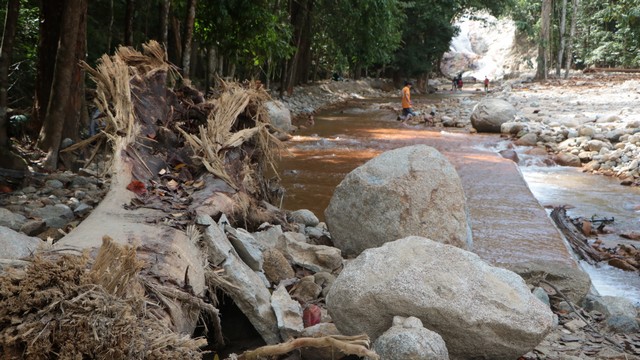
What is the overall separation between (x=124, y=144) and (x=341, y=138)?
10422mm

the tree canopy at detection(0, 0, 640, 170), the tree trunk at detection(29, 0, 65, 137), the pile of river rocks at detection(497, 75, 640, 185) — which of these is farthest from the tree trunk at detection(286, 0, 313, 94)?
the tree trunk at detection(29, 0, 65, 137)

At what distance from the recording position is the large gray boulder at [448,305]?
347 cm

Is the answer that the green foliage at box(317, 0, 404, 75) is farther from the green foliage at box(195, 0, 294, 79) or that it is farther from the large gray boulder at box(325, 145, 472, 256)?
the large gray boulder at box(325, 145, 472, 256)

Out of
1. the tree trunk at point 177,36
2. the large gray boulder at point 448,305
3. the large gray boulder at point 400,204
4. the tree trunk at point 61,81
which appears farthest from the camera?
the tree trunk at point 177,36

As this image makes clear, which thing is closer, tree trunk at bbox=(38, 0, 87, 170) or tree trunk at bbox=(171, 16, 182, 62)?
tree trunk at bbox=(38, 0, 87, 170)

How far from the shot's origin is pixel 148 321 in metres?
2.71

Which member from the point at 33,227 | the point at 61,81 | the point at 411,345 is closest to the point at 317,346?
the point at 411,345

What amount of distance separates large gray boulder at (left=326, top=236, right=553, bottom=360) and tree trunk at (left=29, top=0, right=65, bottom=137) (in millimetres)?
6348

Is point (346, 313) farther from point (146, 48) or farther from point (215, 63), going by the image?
point (215, 63)

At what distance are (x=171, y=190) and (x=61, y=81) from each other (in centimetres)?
331

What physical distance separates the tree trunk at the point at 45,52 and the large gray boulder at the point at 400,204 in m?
4.82

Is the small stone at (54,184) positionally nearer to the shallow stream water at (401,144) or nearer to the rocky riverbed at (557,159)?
Answer: the rocky riverbed at (557,159)

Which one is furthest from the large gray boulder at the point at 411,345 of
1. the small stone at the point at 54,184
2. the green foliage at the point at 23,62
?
the green foliage at the point at 23,62

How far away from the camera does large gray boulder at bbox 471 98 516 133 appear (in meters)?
17.5
